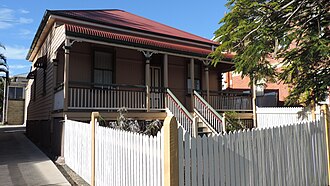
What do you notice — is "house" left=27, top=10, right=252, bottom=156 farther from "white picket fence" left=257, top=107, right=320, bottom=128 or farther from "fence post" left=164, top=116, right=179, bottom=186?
"fence post" left=164, top=116, right=179, bottom=186

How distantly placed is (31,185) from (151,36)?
10146 millimetres

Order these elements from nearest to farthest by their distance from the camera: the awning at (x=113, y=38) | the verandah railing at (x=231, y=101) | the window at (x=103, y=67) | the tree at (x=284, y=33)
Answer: the tree at (x=284, y=33), the awning at (x=113, y=38), the window at (x=103, y=67), the verandah railing at (x=231, y=101)

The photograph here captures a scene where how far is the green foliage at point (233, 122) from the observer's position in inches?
452

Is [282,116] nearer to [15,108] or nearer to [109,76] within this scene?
[109,76]

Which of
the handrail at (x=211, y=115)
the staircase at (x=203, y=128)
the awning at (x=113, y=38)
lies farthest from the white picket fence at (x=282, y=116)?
the awning at (x=113, y=38)

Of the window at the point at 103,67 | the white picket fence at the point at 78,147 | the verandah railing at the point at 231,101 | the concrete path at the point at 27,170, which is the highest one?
the window at the point at 103,67

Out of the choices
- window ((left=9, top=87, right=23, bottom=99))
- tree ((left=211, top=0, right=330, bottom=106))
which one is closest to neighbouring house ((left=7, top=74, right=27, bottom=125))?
window ((left=9, top=87, right=23, bottom=99))

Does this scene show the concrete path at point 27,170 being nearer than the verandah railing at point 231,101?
Yes

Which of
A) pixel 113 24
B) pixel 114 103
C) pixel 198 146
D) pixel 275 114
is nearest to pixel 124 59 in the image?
pixel 113 24

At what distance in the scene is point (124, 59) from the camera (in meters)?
13.1

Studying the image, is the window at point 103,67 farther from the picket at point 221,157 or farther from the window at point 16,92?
the window at point 16,92

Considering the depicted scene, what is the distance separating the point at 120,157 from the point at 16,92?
33738 millimetres

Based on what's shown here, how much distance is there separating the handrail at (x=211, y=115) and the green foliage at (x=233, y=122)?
416 millimetres

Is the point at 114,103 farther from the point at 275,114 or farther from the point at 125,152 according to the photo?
the point at 275,114
